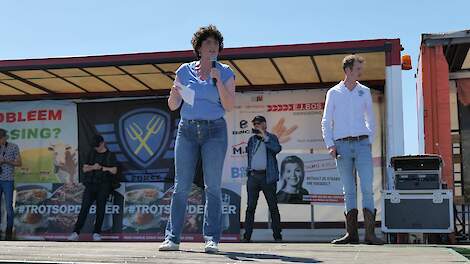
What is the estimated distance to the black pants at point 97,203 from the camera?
32.9 feet

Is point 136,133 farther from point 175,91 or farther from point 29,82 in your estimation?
point 175,91

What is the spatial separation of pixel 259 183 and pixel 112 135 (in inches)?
135

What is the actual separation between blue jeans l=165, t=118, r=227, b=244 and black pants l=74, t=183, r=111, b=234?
5904mm

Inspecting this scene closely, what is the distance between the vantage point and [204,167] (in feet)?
14.6

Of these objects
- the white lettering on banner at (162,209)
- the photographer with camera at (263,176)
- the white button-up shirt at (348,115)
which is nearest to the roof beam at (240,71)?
the photographer with camera at (263,176)

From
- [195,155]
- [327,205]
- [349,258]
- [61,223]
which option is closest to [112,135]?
[61,223]

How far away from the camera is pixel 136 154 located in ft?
35.1

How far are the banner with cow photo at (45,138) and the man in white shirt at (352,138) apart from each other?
21.1ft

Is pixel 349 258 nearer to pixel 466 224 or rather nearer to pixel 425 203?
pixel 425 203

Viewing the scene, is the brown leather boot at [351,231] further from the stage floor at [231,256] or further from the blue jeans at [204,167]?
the blue jeans at [204,167]

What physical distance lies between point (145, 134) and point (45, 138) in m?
2.01

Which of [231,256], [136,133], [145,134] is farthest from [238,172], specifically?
[231,256]

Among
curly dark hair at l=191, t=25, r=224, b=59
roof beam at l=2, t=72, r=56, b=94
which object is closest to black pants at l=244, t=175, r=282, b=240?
roof beam at l=2, t=72, r=56, b=94

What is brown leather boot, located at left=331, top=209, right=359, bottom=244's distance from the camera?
18.5 ft
